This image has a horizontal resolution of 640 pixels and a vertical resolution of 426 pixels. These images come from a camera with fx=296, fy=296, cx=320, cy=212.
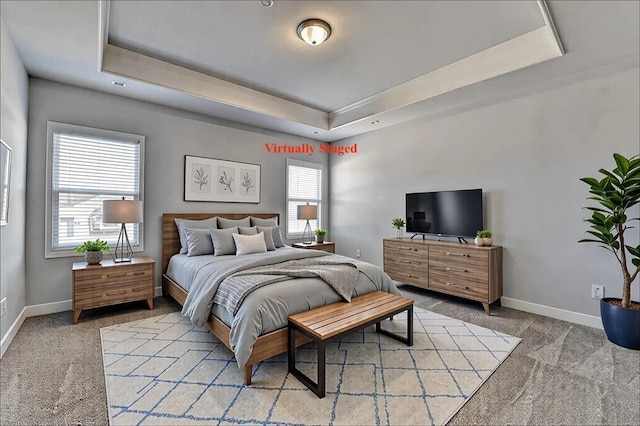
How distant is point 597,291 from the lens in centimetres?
306

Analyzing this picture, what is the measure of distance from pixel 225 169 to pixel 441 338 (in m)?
3.74

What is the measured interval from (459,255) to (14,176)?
15.7 feet

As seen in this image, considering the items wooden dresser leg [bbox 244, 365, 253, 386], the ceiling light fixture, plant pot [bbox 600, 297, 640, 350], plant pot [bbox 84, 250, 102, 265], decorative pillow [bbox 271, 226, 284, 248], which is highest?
the ceiling light fixture

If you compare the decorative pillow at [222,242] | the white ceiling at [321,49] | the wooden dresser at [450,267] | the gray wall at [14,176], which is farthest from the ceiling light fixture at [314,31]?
the wooden dresser at [450,267]

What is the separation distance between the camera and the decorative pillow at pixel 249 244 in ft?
12.3

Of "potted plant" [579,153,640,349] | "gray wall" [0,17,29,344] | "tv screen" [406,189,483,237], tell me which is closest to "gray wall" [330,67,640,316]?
"tv screen" [406,189,483,237]

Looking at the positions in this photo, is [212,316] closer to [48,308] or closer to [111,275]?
[111,275]

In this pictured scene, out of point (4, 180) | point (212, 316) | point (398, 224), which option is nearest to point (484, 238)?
point (398, 224)

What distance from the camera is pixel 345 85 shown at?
12.8ft

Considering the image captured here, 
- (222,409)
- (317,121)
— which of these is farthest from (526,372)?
(317,121)

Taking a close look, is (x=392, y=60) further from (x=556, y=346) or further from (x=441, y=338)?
(x=556, y=346)

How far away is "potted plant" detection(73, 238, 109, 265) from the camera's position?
323 cm

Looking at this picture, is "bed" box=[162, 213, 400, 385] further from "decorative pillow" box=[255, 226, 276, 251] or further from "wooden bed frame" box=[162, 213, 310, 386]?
"decorative pillow" box=[255, 226, 276, 251]

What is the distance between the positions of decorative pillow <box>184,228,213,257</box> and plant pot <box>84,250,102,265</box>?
3.02 ft
